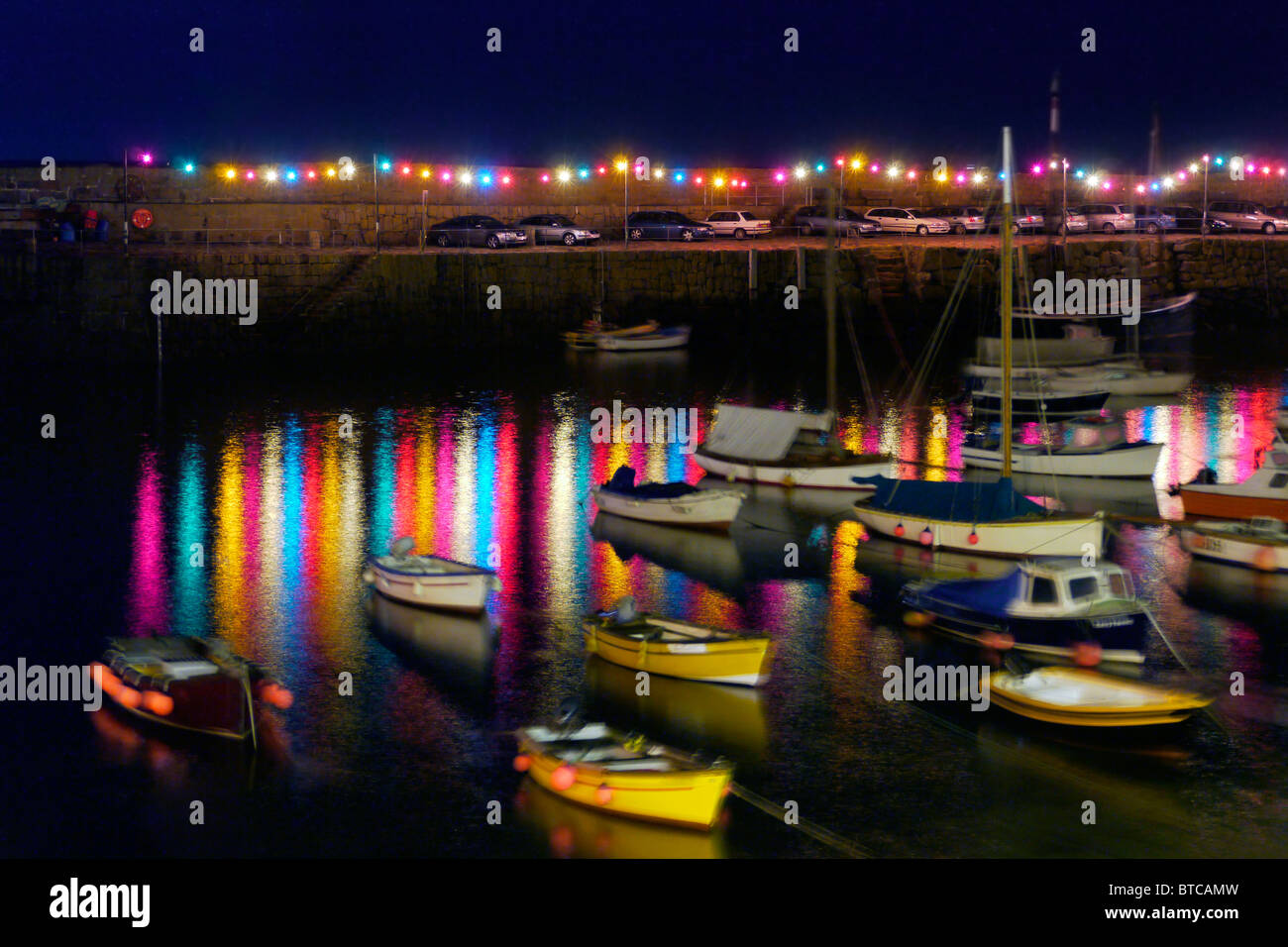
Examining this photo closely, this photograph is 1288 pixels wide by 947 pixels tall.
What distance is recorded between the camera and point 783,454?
97.6 ft

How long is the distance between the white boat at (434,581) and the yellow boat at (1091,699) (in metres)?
7.40

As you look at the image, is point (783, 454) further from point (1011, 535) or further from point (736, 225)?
point (736, 225)

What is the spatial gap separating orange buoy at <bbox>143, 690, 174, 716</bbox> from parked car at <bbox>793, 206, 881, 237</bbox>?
42.0 metres

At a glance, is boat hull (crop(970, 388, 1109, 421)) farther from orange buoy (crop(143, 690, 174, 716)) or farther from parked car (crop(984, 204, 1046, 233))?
orange buoy (crop(143, 690, 174, 716))

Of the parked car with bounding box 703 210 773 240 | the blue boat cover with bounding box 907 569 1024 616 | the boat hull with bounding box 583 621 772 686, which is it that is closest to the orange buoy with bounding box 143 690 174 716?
the boat hull with bounding box 583 621 772 686

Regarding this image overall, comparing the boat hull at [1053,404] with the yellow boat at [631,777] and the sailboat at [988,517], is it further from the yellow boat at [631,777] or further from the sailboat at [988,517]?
the yellow boat at [631,777]

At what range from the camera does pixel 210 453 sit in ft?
109

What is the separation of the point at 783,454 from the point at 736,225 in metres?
29.4

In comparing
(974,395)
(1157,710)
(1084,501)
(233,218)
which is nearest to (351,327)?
(233,218)

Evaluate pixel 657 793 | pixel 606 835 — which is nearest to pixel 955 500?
pixel 657 793

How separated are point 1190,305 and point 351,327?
2876 cm

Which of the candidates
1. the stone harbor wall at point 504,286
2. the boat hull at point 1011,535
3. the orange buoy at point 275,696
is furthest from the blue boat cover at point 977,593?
the stone harbor wall at point 504,286

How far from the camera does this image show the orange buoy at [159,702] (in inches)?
677
